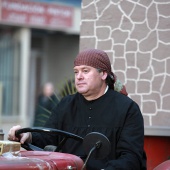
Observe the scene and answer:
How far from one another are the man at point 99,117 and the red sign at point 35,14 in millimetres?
11701

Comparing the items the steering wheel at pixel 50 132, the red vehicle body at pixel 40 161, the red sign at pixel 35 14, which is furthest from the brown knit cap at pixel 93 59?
the red sign at pixel 35 14

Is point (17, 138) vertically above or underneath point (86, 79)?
underneath

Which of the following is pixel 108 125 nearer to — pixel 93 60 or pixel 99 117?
pixel 99 117

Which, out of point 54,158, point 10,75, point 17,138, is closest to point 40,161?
point 54,158

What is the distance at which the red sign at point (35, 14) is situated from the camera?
1611 cm

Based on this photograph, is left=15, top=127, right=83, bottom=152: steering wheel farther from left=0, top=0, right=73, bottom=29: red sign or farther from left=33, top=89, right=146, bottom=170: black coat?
left=0, top=0, right=73, bottom=29: red sign

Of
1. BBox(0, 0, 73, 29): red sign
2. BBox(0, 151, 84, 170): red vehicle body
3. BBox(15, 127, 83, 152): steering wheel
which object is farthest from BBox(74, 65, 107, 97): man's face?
BBox(0, 0, 73, 29): red sign

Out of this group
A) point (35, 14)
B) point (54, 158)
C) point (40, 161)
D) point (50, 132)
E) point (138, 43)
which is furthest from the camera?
point (35, 14)

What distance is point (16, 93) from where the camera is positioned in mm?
17016

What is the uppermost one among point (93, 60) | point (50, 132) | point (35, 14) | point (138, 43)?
point (35, 14)

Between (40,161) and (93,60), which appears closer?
(40,161)

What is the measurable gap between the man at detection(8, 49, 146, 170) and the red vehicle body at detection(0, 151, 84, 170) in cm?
39

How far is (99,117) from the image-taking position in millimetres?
4434

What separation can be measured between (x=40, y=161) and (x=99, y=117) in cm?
90
